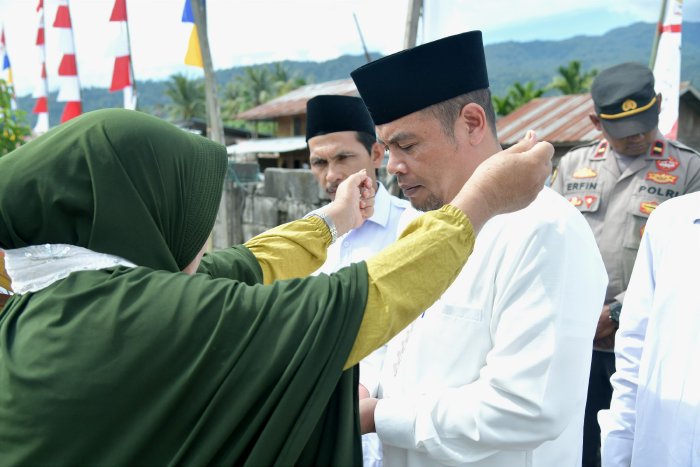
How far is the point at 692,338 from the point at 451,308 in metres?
0.72

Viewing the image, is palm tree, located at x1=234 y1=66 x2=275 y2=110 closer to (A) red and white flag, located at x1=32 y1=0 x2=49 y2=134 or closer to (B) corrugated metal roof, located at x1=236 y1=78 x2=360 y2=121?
(B) corrugated metal roof, located at x1=236 y1=78 x2=360 y2=121

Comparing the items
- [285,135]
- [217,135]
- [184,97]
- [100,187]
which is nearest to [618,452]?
[100,187]

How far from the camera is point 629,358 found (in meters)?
2.07

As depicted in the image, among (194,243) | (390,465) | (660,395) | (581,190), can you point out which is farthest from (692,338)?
(581,190)

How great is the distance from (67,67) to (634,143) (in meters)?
8.54

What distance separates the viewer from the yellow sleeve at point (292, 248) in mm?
1850

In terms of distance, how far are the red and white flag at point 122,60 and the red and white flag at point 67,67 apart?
2.84ft

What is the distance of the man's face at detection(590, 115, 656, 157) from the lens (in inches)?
136

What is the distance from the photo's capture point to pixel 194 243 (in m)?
1.38

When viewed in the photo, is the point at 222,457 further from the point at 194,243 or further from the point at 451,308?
the point at 451,308

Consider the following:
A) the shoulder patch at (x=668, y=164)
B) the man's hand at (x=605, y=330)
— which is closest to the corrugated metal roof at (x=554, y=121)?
the shoulder patch at (x=668, y=164)

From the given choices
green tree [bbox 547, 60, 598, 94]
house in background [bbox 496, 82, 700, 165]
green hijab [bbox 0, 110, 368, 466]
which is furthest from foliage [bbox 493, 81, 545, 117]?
green hijab [bbox 0, 110, 368, 466]

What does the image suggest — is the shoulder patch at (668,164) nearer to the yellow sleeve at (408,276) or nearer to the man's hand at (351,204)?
the man's hand at (351,204)

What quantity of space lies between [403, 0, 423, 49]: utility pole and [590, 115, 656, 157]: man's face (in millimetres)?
1790
